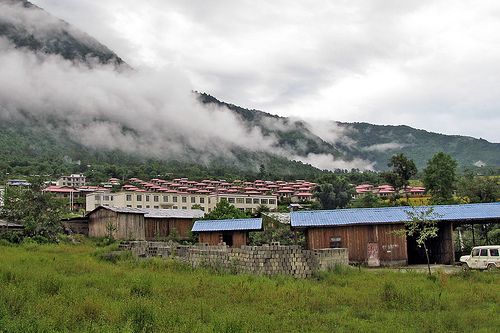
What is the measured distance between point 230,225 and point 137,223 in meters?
11.6

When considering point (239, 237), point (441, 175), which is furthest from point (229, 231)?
point (441, 175)

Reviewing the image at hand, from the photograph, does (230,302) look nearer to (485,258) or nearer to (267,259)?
(267,259)

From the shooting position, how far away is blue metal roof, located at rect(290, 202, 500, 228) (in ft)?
98.7

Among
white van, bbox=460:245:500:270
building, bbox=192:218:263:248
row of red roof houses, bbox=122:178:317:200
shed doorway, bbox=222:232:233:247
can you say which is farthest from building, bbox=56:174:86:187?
white van, bbox=460:245:500:270

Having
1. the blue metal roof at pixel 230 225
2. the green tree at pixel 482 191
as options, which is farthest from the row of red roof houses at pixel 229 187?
the blue metal roof at pixel 230 225

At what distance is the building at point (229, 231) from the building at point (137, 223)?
8.78 metres

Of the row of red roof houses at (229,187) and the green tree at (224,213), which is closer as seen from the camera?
the green tree at (224,213)

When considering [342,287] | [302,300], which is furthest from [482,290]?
[302,300]

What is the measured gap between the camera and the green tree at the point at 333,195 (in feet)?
277

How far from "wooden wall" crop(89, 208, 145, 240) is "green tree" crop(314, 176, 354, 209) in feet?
151

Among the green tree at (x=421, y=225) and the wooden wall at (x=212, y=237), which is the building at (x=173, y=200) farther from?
the green tree at (x=421, y=225)

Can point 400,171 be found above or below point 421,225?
above

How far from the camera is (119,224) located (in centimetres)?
4309

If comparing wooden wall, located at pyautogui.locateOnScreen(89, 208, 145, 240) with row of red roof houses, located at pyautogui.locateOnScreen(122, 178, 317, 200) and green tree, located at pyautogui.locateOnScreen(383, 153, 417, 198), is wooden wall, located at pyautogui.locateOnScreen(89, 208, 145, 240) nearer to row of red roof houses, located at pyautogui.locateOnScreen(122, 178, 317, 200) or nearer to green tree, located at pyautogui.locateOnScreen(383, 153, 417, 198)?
green tree, located at pyautogui.locateOnScreen(383, 153, 417, 198)
